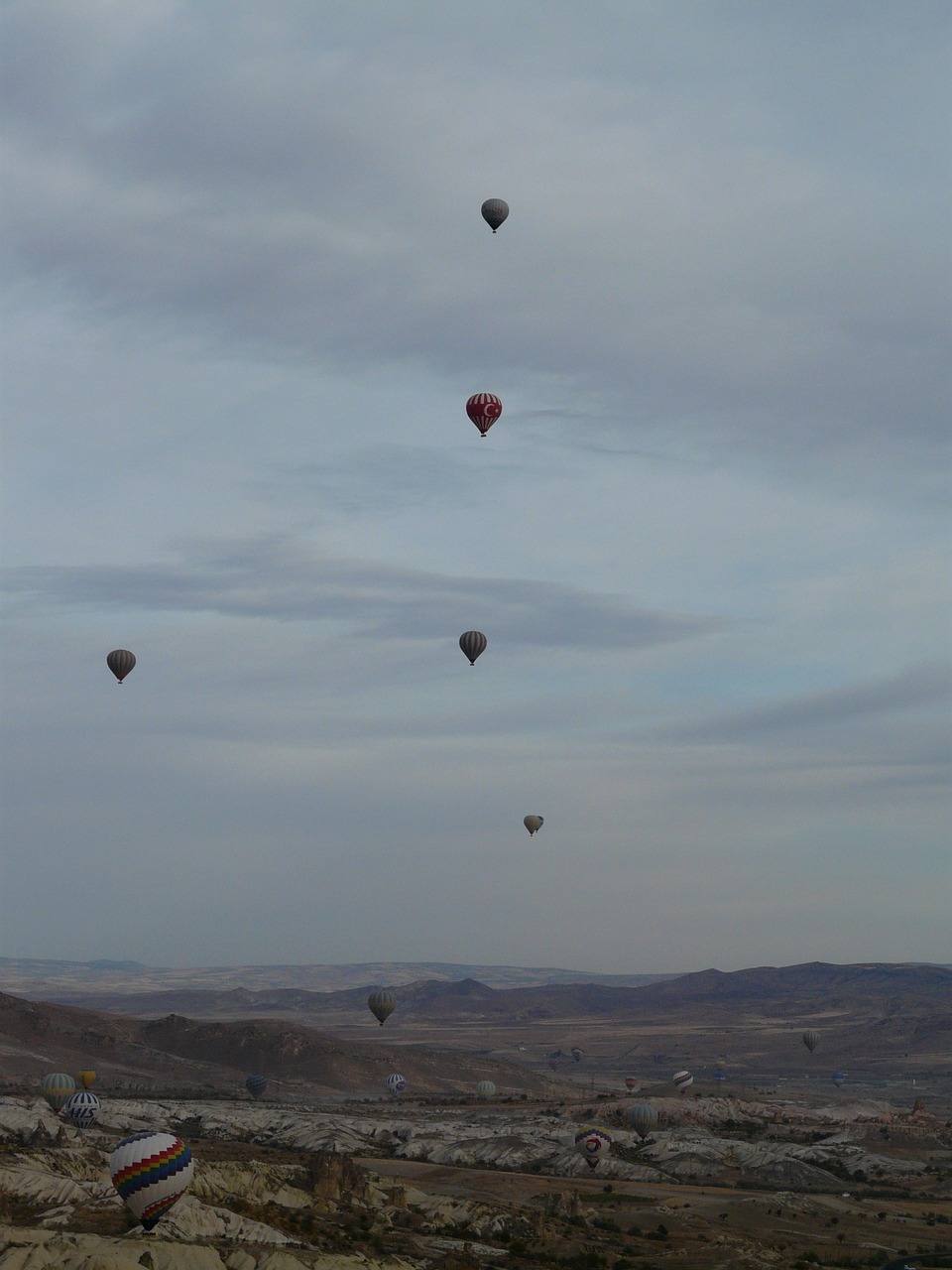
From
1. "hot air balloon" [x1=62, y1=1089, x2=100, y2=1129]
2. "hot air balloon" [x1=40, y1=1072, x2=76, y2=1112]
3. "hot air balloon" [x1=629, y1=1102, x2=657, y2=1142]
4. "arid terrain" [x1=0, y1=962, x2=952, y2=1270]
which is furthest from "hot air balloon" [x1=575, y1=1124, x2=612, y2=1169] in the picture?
"hot air balloon" [x1=40, y1=1072, x2=76, y2=1112]

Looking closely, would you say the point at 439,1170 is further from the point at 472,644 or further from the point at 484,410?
the point at 484,410

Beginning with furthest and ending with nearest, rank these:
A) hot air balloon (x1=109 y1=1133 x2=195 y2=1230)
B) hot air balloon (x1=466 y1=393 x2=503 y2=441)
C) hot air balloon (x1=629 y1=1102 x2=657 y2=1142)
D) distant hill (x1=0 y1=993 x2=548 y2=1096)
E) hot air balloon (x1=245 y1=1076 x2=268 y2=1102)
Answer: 1. distant hill (x1=0 y1=993 x2=548 y2=1096)
2. hot air balloon (x1=245 y1=1076 x2=268 y2=1102)
3. hot air balloon (x1=629 y1=1102 x2=657 y2=1142)
4. hot air balloon (x1=466 y1=393 x2=503 y2=441)
5. hot air balloon (x1=109 y1=1133 x2=195 y2=1230)

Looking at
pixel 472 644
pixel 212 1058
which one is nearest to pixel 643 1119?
pixel 472 644

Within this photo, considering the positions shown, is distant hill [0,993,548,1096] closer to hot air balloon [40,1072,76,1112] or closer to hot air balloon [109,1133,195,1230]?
hot air balloon [40,1072,76,1112]

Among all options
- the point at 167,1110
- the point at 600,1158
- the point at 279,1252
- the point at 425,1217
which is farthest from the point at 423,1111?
the point at 279,1252

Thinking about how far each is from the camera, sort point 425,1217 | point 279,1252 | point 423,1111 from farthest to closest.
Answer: point 423,1111 → point 425,1217 → point 279,1252

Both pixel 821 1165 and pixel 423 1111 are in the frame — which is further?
pixel 423 1111

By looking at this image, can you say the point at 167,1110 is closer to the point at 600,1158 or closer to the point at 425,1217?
the point at 600,1158
